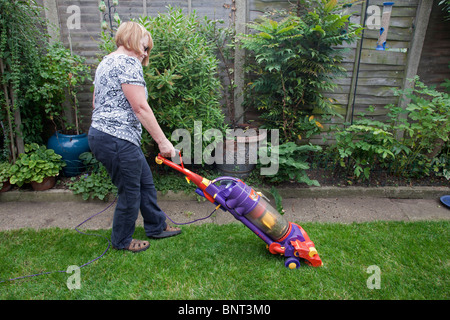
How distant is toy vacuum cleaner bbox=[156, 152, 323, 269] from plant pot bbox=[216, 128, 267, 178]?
1.26 meters

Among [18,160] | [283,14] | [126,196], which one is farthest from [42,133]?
[283,14]

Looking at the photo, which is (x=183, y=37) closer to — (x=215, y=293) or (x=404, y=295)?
(x=215, y=293)

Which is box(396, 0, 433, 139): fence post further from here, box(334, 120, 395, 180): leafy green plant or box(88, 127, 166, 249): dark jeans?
box(88, 127, 166, 249): dark jeans

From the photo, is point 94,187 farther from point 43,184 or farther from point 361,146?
point 361,146

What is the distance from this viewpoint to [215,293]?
207cm

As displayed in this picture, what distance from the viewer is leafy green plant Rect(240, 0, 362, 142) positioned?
136 inches

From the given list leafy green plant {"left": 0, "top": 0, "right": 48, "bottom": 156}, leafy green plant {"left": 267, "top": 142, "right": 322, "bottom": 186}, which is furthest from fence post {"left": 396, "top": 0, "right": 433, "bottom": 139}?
leafy green plant {"left": 0, "top": 0, "right": 48, "bottom": 156}

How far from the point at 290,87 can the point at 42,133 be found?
3543 mm

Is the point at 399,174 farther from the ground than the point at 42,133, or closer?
closer

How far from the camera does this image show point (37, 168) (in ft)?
11.3

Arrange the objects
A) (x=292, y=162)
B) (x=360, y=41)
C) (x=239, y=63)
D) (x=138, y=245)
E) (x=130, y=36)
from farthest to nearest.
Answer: (x=239, y=63), (x=360, y=41), (x=292, y=162), (x=138, y=245), (x=130, y=36)

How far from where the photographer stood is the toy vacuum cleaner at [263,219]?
222cm

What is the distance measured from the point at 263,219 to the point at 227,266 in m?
0.49

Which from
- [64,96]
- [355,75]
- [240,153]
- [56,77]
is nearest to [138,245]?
[240,153]
